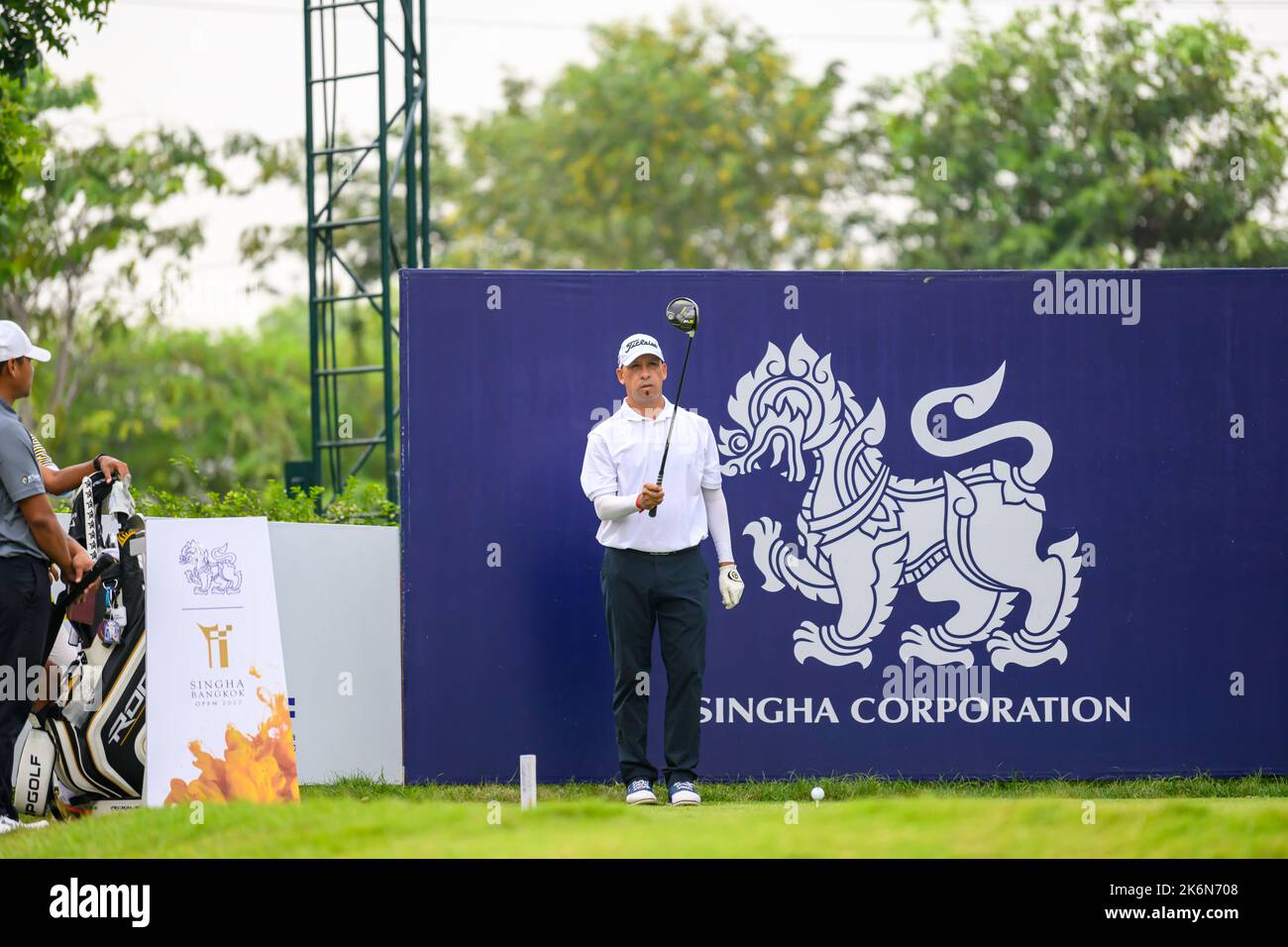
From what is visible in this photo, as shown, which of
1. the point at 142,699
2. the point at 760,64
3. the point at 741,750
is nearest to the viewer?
the point at 142,699

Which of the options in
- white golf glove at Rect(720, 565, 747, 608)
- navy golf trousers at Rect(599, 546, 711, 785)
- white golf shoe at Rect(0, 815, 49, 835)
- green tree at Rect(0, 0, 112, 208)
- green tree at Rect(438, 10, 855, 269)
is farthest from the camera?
green tree at Rect(438, 10, 855, 269)

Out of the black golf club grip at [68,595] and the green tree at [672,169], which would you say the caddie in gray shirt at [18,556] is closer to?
the black golf club grip at [68,595]

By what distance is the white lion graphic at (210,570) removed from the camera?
802 cm

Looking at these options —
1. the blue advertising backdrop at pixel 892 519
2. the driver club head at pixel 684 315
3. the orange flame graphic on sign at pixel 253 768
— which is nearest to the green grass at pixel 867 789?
the blue advertising backdrop at pixel 892 519

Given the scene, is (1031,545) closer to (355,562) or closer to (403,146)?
(355,562)

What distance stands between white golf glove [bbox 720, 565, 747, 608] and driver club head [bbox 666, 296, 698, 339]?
118 cm

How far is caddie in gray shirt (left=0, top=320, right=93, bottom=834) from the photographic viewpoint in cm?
731

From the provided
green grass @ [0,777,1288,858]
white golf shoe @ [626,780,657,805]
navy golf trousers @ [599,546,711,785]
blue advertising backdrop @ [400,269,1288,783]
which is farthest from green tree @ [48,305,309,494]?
green grass @ [0,777,1288,858]

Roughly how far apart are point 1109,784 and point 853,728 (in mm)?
1400

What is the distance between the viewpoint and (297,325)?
1918 inches

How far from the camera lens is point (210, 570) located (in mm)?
8055


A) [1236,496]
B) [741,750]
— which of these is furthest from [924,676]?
[1236,496]

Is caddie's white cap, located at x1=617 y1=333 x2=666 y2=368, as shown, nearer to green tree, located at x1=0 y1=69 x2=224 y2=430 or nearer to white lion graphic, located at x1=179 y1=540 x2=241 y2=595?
white lion graphic, located at x1=179 y1=540 x2=241 y2=595

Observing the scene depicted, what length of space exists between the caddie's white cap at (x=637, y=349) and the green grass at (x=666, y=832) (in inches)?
86.3
